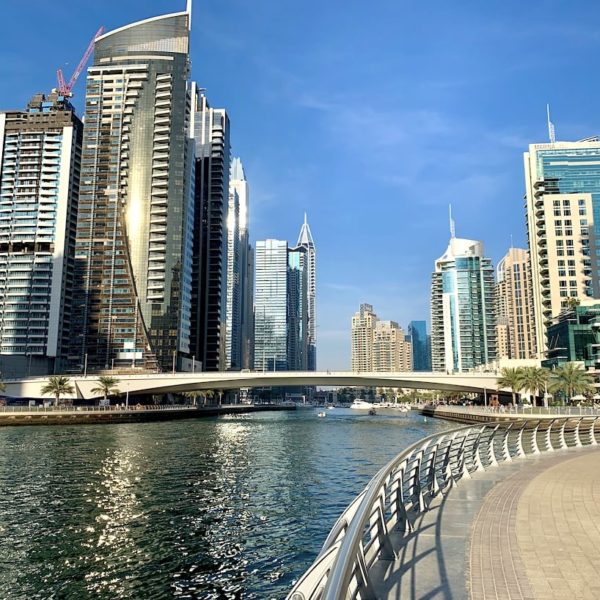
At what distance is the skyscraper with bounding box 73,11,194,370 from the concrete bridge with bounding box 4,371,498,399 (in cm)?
5300

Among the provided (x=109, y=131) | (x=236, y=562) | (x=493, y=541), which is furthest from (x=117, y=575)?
(x=109, y=131)

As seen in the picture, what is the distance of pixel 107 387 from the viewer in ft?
363

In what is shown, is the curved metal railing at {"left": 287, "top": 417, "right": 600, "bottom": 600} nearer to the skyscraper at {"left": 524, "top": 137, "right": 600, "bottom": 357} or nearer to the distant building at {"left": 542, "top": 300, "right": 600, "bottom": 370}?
the distant building at {"left": 542, "top": 300, "right": 600, "bottom": 370}

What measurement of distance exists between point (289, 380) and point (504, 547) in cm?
9773

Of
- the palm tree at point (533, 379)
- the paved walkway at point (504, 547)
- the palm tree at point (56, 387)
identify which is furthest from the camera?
the palm tree at point (56, 387)

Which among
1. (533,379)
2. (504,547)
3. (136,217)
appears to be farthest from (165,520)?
(136,217)

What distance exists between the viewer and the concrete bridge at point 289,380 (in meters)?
102

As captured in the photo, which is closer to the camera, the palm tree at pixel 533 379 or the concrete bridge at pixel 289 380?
the palm tree at pixel 533 379

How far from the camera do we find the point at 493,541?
967 cm

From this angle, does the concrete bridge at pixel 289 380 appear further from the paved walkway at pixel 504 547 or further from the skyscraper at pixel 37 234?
the paved walkway at pixel 504 547

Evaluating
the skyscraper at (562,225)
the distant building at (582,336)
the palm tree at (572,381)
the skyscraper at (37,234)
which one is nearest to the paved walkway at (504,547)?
the palm tree at (572,381)

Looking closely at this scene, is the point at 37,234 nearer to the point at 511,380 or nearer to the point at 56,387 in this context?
the point at 56,387

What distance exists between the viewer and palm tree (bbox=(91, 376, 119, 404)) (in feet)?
361

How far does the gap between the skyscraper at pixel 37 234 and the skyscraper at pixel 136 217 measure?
28.4 ft
